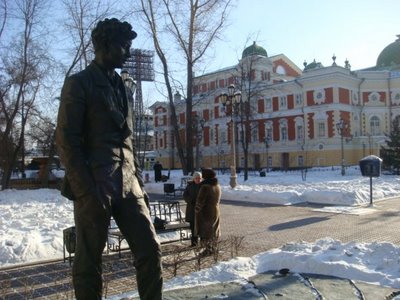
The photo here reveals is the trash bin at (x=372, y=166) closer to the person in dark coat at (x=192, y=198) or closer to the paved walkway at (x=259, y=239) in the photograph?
the paved walkway at (x=259, y=239)

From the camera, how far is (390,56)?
65.5m

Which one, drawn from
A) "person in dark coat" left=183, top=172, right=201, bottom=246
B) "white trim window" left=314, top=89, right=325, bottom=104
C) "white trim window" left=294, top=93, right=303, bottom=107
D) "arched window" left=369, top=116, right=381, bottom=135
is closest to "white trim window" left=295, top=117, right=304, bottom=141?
"white trim window" left=294, top=93, right=303, bottom=107

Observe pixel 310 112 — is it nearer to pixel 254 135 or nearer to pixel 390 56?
pixel 254 135

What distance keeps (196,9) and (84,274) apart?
26.0m

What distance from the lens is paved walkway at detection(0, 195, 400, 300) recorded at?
19.0 ft

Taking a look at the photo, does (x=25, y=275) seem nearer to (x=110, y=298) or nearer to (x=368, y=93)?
(x=110, y=298)

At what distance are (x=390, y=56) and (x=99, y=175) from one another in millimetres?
69093

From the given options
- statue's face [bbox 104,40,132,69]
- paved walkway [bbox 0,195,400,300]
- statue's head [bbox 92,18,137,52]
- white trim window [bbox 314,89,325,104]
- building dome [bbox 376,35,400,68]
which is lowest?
paved walkway [bbox 0,195,400,300]

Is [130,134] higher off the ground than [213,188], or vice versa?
[130,134]

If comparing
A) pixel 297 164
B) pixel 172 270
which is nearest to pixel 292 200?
pixel 172 270

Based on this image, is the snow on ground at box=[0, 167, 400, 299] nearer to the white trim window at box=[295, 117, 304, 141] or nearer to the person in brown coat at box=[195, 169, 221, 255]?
the person in brown coat at box=[195, 169, 221, 255]

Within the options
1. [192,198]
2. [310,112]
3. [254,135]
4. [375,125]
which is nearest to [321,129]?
[310,112]

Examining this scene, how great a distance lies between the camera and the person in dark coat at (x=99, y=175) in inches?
140

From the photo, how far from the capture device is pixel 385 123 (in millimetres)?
57406
